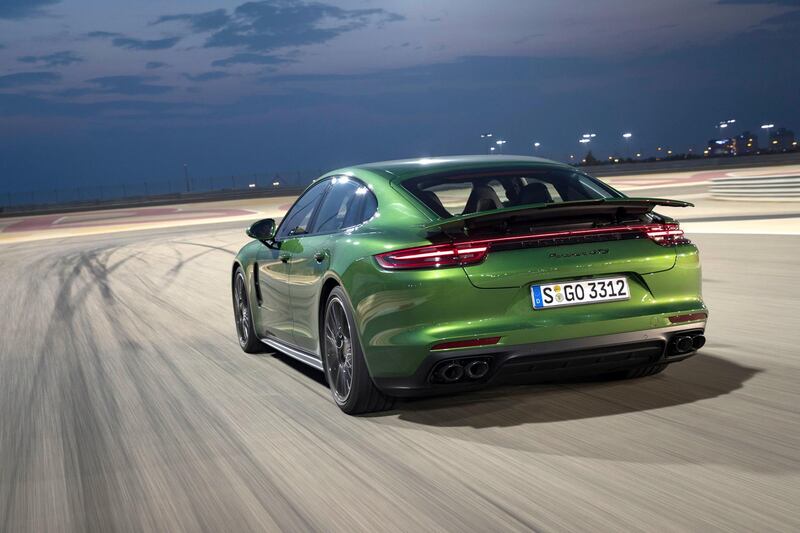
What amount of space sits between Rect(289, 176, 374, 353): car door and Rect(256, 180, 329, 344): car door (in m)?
0.13

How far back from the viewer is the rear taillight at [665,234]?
5.89m

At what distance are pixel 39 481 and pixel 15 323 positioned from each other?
742 cm

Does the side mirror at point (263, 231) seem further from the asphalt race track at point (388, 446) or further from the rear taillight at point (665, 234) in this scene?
the rear taillight at point (665, 234)

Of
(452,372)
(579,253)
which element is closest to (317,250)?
(452,372)

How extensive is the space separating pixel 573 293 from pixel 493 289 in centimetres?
43

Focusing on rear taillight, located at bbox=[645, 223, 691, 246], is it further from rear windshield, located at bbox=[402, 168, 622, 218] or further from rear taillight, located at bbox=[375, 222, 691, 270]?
rear windshield, located at bbox=[402, 168, 622, 218]

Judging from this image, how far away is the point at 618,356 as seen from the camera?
5.77 metres

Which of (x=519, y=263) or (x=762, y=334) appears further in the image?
(x=762, y=334)

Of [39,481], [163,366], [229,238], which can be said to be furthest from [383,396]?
[229,238]

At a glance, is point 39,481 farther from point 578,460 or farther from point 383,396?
point 578,460

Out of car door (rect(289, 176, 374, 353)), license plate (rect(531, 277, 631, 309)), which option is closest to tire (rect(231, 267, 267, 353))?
car door (rect(289, 176, 374, 353))

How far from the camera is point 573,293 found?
5.62 metres

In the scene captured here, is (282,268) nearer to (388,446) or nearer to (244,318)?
(244,318)

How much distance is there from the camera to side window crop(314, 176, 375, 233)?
6547 millimetres
